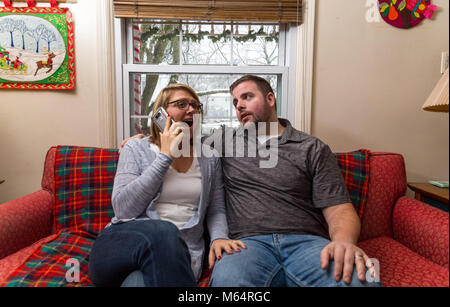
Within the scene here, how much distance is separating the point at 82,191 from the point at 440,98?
3.59ft

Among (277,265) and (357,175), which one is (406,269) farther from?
(357,175)

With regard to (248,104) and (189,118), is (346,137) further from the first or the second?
(189,118)

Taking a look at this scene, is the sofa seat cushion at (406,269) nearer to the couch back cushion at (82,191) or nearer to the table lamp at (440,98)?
the table lamp at (440,98)

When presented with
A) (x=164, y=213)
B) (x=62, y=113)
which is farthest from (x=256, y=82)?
(x=62, y=113)

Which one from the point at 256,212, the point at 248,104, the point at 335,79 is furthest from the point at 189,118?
the point at 335,79

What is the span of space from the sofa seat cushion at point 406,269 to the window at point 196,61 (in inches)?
29.6

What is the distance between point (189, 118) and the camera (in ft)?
2.65

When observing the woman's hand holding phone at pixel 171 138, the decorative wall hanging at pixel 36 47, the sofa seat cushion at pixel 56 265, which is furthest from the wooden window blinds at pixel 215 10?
the sofa seat cushion at pixel 56 265

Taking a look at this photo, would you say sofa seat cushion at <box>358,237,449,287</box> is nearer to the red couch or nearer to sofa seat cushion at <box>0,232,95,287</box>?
the red couch

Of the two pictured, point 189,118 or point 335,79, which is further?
point 335,79

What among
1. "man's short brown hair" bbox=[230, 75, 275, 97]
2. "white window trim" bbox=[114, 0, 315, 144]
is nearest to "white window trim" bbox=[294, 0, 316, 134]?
"white window trim" bbox=[114, 0, 315, 144]

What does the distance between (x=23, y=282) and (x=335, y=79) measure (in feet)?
3.82

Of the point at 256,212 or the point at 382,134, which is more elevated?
the point at 382,134

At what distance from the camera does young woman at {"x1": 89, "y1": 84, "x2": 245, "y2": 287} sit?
0.51m
